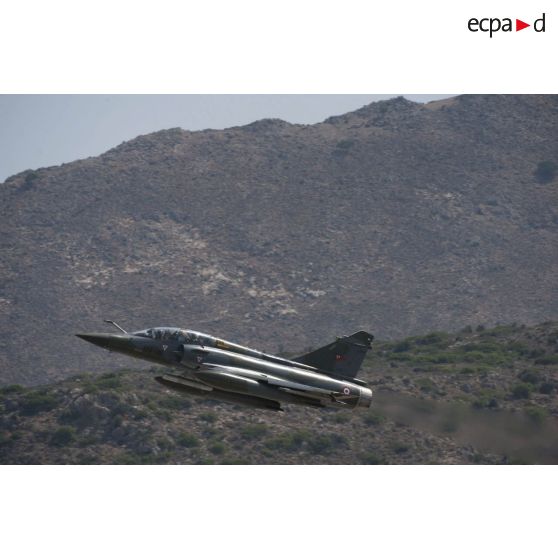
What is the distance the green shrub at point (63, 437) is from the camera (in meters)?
114

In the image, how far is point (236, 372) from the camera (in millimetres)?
59969

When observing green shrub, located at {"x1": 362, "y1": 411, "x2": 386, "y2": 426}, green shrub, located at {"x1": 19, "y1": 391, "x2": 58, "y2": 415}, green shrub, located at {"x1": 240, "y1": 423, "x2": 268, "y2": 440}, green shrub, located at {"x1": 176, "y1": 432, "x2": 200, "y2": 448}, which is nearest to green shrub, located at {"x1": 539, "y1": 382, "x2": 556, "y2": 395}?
green shrub, located at {"x1": 362, "y1": 411, "x2": 386, "y2": 426}

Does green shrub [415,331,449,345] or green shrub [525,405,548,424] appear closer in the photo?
green shrub [525,405,548,424]

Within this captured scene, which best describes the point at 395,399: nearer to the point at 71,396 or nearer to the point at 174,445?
the point at 174,445

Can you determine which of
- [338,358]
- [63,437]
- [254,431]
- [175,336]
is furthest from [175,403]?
[175,336]

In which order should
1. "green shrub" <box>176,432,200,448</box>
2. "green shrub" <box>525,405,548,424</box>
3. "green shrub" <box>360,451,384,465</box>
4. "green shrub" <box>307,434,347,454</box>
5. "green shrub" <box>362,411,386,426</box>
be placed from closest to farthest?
"green shrub" <box>525,405,548,424</box> < "green shrub" <box>360,451,384,465</box> < "green shrub" <box>307,434,347,454</box> < "green shrub" <box>176,432,200,448</box> < "green shrub" <box>362,411,386,426</box>

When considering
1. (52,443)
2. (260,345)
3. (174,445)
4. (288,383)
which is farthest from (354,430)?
(260,345)

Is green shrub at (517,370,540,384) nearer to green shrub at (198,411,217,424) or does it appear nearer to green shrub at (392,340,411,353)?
green shrub at (392,340,411,353)

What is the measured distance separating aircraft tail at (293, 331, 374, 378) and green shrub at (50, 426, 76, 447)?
2177 inches

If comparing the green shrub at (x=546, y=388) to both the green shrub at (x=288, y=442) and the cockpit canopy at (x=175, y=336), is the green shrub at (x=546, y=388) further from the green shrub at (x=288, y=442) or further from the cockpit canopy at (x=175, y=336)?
the cockpit canopy at (x=175, y=336)

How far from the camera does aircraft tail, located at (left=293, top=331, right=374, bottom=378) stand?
209ft

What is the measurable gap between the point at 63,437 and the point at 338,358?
56946mm

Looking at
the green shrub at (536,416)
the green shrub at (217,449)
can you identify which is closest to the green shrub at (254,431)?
the green shrub at (217,449)

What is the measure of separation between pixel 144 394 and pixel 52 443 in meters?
12.3
